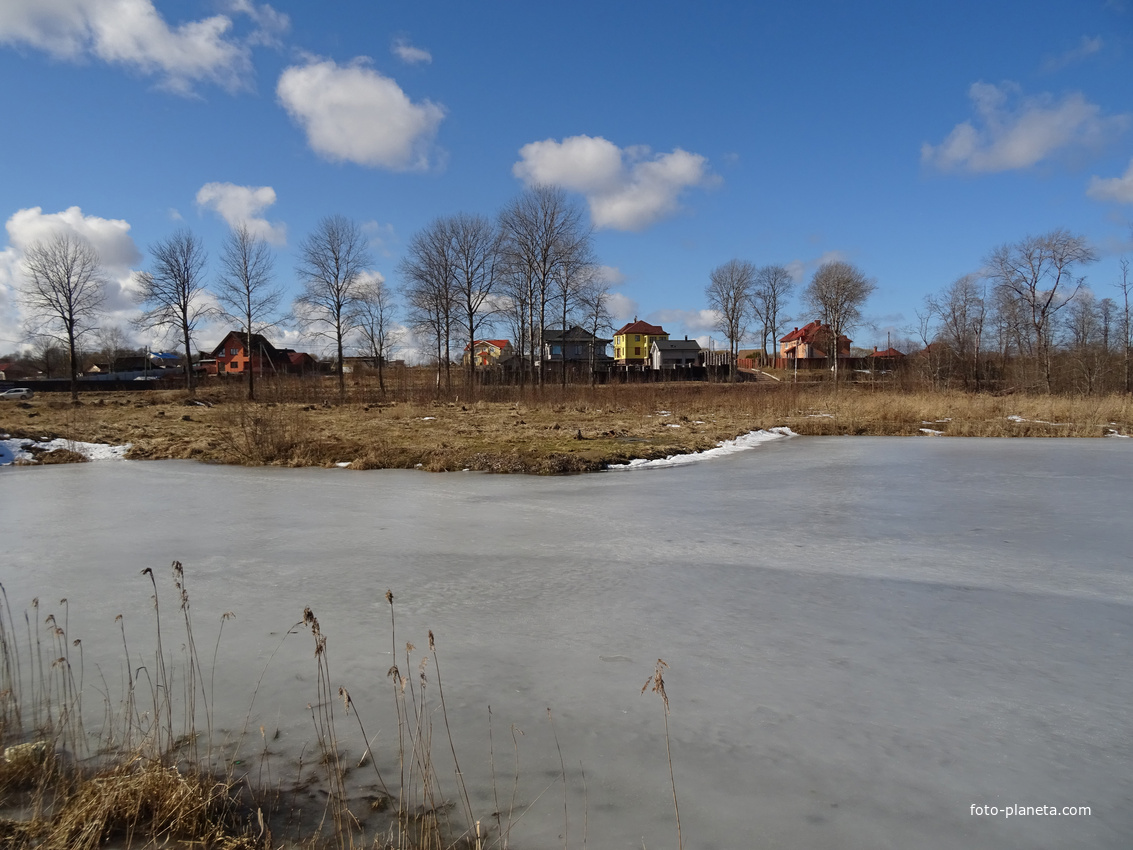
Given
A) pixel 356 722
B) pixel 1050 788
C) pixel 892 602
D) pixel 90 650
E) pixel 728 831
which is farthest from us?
pixel 892 602

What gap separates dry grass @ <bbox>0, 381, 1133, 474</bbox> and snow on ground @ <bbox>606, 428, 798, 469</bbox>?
25 centimetres

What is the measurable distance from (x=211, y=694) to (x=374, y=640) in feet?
3.20

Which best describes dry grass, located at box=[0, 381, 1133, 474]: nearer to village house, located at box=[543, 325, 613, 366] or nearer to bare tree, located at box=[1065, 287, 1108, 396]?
bare tree, located at box=[1065, 287, 1108, 396]

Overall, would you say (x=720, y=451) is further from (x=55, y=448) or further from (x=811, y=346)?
(x=811, y=346)

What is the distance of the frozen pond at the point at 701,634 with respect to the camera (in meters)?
2.65

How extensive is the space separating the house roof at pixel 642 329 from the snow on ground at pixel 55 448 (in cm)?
7167

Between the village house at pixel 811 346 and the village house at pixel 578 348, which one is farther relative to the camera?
the village house at pixel 578 348

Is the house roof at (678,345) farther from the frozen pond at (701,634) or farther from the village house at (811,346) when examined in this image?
the frozen pond at (701,634)

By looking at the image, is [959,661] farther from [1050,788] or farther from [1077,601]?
[1077,601]

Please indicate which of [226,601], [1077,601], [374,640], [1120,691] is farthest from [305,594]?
[1077,601]

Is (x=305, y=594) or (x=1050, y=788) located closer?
(x=1050, y=788)

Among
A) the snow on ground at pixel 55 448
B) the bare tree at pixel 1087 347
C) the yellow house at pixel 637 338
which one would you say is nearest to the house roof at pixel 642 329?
the yellow house at pixel 637 338

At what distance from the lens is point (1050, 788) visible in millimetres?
2672

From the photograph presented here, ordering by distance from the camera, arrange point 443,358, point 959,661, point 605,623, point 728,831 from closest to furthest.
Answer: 1. point 728,831
2. point 959,661
3. point 605,623
4. point 443,358
